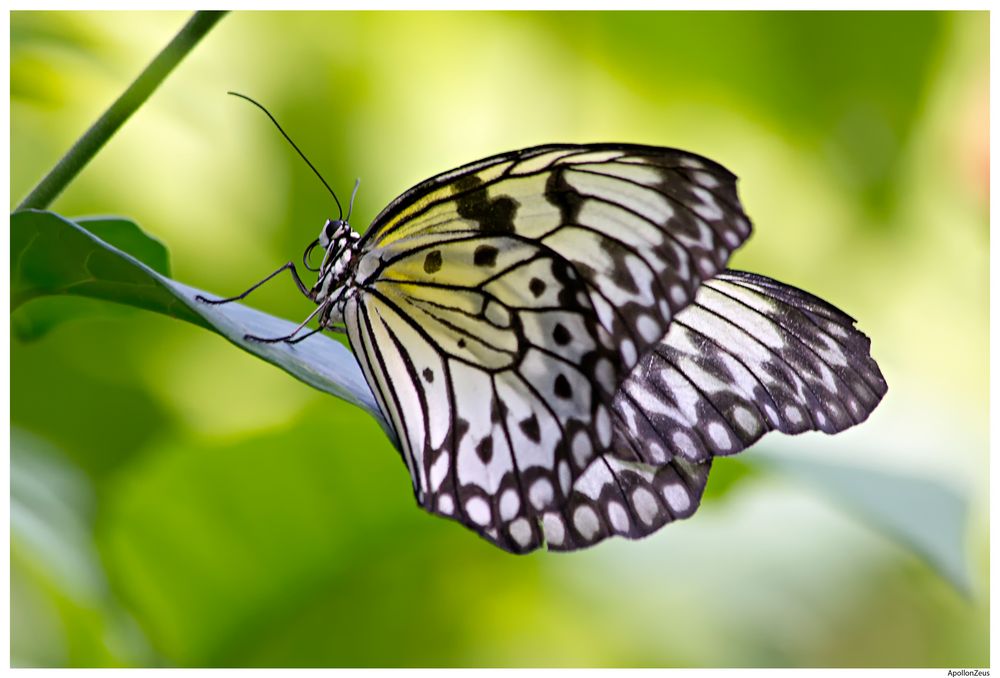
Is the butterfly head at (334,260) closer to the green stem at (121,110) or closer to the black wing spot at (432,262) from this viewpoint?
the black wing spot at (432,262)

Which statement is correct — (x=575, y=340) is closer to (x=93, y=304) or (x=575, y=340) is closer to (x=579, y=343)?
(x=579, y=343)

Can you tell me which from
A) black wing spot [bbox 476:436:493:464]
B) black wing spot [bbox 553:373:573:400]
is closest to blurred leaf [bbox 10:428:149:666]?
black wing spot [bbox 476:436:493:464]

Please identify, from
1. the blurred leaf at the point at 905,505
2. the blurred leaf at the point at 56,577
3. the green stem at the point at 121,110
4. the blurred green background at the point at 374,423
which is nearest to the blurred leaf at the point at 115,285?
the green stem at the point at 121,110

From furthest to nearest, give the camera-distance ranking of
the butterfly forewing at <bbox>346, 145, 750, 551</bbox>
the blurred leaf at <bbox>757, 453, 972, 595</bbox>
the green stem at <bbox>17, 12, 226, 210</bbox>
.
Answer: the blurred leaf at <bbox>757, 453, 972, 595</bbox>, the butterfly forewing at <bbox>346, 145, 750, 551</bbox>, the green stem at <bbox>17, 12, 226, 210</bbox>

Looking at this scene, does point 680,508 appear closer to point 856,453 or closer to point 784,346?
point 784,346

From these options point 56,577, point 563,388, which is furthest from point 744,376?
point 56,577

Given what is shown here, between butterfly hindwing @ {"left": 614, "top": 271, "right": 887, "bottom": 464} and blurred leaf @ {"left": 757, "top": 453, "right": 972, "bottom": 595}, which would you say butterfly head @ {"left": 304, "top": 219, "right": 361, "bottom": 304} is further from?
blurred leaf @ {"left": 757, "top": 453, "right": 972, "bottom": 595}
